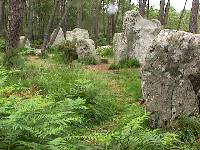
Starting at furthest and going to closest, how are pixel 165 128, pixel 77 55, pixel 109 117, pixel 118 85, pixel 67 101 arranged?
pixel 77 55, pixel 118 85, pixel 109 117, pixel 165 128, pixel 67 101

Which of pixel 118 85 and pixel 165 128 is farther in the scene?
pixel 118 85

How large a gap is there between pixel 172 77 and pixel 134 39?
998 cm

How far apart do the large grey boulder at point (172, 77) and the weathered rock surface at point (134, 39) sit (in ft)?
30.4

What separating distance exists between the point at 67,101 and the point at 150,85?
1.82m

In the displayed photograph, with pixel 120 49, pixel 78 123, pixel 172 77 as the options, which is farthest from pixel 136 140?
pixel 120 49

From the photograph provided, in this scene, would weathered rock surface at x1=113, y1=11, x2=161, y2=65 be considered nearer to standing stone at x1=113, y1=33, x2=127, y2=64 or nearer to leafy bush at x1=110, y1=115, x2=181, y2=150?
standing stone at x1=113, y1=33, x2=127, y2=64

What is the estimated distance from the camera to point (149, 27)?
17953 millimetres

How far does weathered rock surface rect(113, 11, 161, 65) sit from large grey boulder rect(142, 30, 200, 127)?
9.25 meters

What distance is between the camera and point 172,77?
7516mm

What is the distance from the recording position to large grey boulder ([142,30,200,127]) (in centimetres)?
743

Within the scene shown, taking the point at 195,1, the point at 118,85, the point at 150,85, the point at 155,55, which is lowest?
the point at 118,85

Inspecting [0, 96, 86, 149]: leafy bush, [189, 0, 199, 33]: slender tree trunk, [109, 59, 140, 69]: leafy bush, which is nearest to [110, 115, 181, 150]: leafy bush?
[0, 96, 86, 149]: leafy bush

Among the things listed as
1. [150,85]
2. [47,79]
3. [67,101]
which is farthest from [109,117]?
[47,79]

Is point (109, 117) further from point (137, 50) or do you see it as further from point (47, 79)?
point (137, 50)
